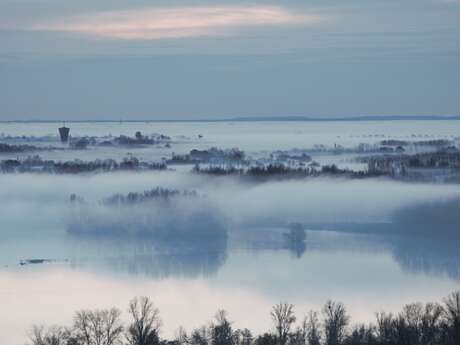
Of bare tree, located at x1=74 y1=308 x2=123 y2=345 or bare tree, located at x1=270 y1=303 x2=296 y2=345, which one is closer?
bare tree, located at x1=74 y1=308 x2=123 y2=345

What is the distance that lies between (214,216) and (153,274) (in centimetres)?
941

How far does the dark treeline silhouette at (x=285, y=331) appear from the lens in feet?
36.6

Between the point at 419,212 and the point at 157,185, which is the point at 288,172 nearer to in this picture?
the point at 157,185

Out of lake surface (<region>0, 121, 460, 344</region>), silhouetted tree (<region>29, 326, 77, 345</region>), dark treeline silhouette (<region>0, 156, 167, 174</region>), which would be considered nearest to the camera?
silhouetted tree (<region>29, 326, 77, 345</region>)

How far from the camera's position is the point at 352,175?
106 feet

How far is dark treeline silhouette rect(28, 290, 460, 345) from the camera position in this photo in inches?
439

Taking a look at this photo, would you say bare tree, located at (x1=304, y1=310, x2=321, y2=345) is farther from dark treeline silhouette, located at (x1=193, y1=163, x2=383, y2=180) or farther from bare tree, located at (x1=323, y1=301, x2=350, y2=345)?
dark treeline silhouette, located at (x1=193, y1=163, x2=383, y2=180)

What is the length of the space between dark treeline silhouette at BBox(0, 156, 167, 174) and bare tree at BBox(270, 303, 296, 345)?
21.4 m

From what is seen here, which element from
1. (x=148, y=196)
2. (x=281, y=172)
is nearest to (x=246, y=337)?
(x=148, y=196)

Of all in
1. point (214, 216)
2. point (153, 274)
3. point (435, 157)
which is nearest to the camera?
point (153, 274)

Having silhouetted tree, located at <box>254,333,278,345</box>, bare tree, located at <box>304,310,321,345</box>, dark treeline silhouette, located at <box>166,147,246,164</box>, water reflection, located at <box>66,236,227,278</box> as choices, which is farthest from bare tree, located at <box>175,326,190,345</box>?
dark treeline silhouette, located at <box>166,147,246,164</box>

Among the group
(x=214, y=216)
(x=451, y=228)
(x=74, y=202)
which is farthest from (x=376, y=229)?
(x=74, y=202)

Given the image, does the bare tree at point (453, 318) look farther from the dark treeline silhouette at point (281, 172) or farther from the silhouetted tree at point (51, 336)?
the dark treeline silhouette at point (281, 172)

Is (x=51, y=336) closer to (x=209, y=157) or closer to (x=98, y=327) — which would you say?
(x=98, y=327)
